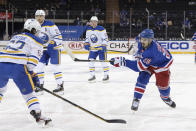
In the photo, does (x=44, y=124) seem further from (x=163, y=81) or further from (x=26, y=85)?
(x=163, y=81)

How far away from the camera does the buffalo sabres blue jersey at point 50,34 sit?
463 centimetres

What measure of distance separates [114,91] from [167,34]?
8.65 m

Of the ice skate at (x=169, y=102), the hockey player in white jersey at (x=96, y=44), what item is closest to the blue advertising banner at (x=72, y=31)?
the hockey player in white jersey at (x=96, y=44)

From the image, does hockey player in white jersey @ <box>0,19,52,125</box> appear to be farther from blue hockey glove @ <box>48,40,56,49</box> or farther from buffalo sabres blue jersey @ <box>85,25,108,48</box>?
buffalo sabres blue jersey @ <box>85,25,108,48</box>

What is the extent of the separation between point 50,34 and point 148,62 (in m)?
2.07

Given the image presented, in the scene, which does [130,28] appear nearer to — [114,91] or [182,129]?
[114,91]

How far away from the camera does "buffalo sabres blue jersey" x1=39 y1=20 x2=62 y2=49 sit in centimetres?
463

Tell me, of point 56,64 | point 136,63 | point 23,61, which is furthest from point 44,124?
point 56,64

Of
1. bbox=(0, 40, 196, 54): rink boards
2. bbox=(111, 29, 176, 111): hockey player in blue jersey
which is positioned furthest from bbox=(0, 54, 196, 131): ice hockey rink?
bbox=(0, 40, 196, 54): rink boards

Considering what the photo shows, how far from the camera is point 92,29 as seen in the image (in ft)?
20.0

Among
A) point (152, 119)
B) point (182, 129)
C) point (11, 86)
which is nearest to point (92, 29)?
point (11, 86)

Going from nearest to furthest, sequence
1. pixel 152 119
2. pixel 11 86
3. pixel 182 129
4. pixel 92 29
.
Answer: pixel 182 129 → pixel 152 119 → pixel 11 86 → pixel 92 29

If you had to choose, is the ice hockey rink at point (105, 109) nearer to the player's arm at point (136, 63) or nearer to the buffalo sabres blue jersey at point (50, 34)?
the player's arm at point (136, 63)

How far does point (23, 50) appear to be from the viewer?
107 inches
